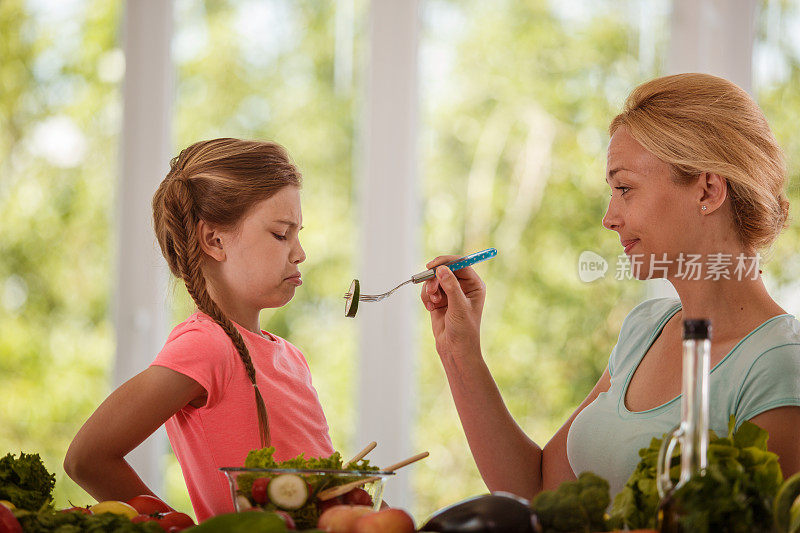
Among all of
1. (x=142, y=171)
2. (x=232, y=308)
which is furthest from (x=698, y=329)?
(x=142, y=171)

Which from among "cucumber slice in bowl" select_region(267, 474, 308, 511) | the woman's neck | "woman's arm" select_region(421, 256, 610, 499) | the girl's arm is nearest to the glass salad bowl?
"cucumber slice in bowl" select_region(267, 474, 308, 511)

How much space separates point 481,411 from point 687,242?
0.50m

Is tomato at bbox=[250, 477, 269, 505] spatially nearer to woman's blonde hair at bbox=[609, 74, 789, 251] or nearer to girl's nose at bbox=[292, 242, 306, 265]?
girl's nose at bbox=[292, 242, 306, 265]

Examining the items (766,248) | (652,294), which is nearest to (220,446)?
(766,248)

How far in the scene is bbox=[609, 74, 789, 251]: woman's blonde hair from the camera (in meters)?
1.35

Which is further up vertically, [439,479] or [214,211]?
[214,211]

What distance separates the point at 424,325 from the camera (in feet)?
8.13

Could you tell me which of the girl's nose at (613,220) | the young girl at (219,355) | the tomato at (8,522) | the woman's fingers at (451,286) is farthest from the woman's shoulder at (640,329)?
the tomato at (8,522)

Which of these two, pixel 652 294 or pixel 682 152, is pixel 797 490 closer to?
pixel 682 152

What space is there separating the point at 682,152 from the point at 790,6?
4.68 ft

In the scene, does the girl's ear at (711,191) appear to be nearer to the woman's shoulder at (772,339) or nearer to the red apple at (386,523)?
the woman's shoulder at (772,339)

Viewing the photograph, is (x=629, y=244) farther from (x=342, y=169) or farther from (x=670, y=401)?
(x=342, y=169)

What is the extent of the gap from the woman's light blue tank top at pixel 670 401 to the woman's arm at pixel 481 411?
0.39 ft

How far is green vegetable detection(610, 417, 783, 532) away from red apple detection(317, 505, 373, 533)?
279mm
